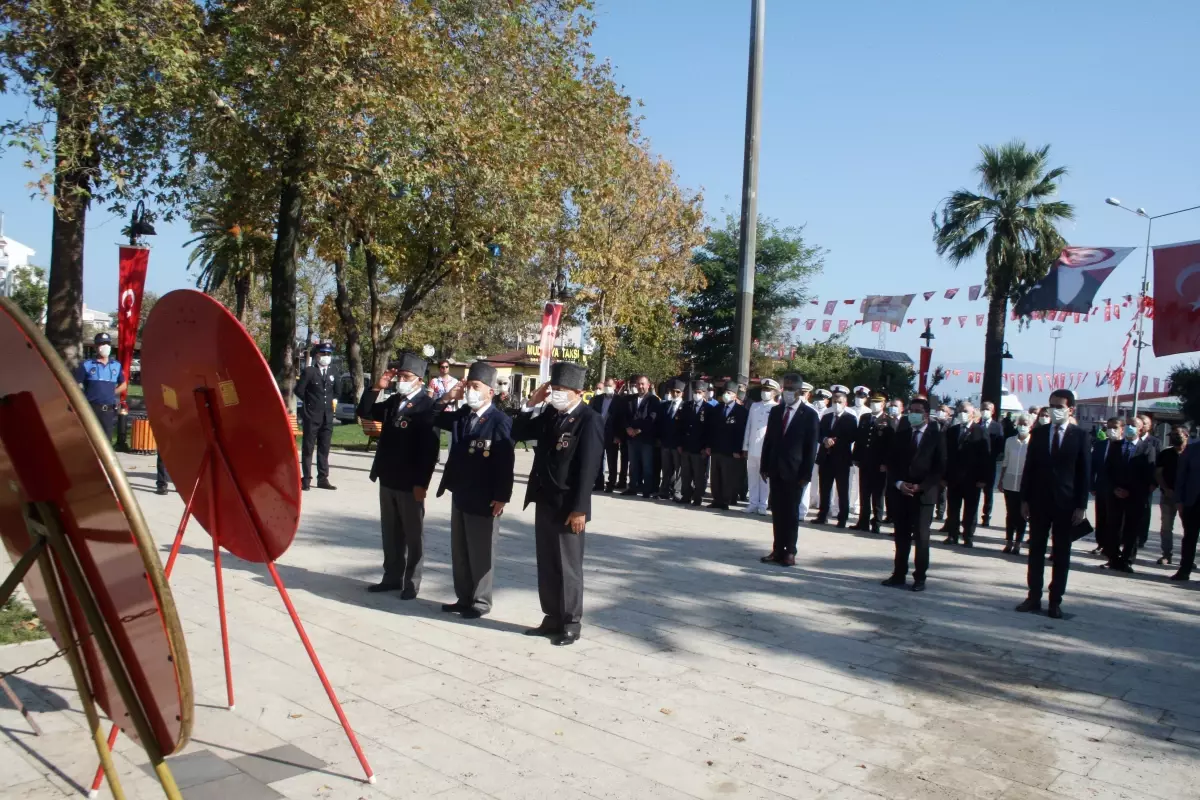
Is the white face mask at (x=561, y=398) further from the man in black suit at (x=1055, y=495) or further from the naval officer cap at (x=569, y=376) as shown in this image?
the man in black suit at (x=1055, y=495)

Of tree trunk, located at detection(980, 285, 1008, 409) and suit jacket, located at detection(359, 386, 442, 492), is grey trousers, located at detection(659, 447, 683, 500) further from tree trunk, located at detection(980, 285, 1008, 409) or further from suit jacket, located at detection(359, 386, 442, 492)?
tree trunk, located at detection(980, 285, 1008, 409)

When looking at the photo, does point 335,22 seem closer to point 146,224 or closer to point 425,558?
point 146,224

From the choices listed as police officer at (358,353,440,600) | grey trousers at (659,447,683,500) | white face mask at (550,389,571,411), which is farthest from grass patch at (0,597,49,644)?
grey trousers at (659,447,683,500)

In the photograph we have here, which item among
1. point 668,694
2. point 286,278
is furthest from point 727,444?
point 668,694

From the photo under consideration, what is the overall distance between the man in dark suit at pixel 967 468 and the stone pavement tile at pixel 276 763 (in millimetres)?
9915

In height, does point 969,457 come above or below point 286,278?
below

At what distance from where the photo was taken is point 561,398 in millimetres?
7031

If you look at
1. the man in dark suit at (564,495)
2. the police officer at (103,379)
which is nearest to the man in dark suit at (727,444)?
the man in dark suit at (564,495)

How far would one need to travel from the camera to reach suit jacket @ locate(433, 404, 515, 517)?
712 cm

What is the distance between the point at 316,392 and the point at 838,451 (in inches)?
288

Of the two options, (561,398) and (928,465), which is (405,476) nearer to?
(561,398)

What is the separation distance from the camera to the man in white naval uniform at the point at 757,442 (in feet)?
46.0

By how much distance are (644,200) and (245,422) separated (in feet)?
98.2

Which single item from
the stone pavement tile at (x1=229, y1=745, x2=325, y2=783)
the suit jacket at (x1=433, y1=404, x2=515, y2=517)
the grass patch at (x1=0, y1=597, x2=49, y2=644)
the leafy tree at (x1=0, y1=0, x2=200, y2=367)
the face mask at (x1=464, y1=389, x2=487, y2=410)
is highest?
the leafy tree at (x1=0, y1=0, x2=200, y2=367)
